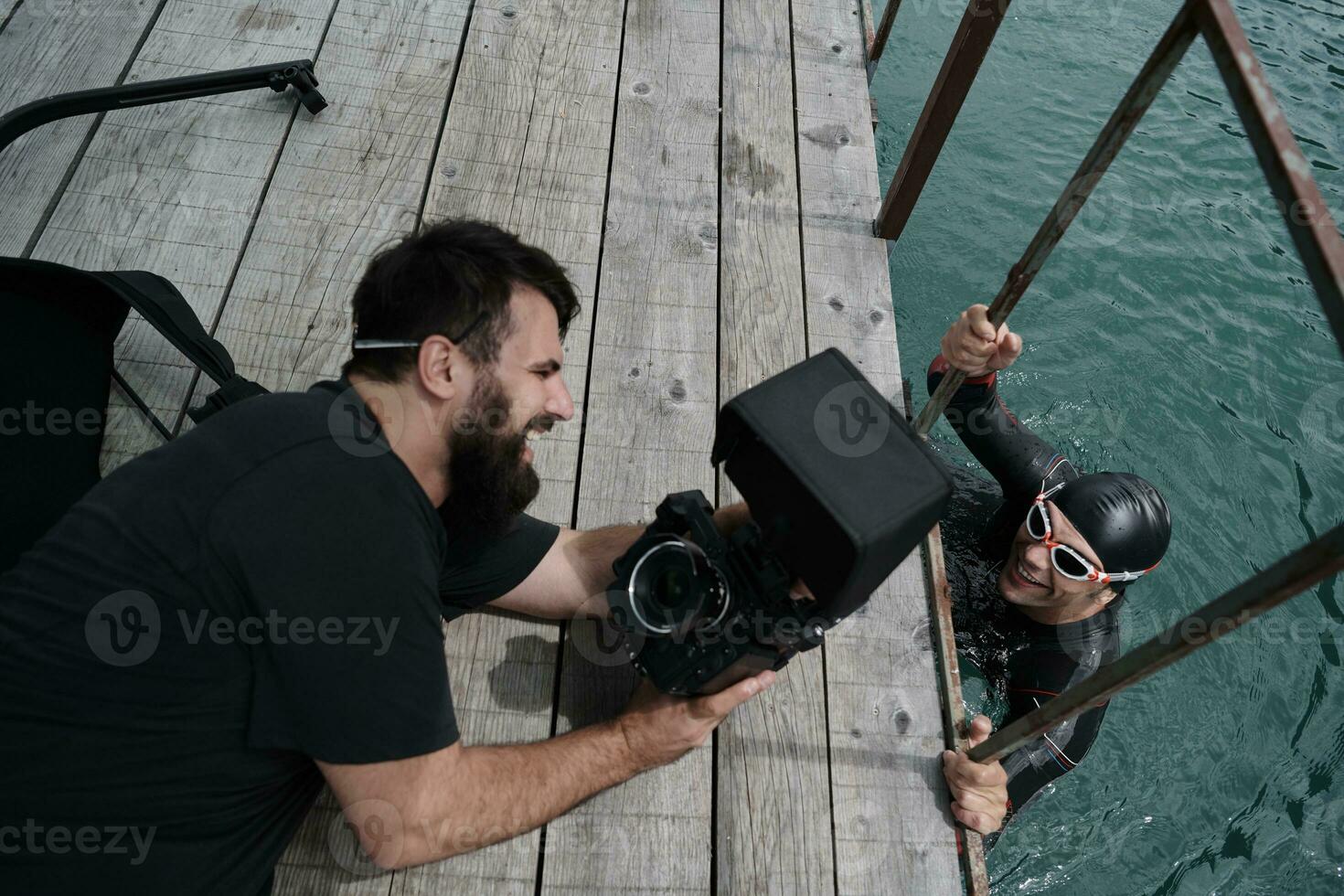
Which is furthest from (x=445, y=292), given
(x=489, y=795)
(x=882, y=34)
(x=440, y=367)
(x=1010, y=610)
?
(x=882, y=34)

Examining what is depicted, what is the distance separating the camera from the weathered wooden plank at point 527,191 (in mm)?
1798

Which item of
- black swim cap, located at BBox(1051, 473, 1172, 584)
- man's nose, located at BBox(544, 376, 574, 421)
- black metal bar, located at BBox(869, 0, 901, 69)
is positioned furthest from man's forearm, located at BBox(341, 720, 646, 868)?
black metal bar, located at BBox(869, 0, 901, 69)

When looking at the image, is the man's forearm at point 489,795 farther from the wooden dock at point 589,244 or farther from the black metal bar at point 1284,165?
the black metal bar at point 1284,165

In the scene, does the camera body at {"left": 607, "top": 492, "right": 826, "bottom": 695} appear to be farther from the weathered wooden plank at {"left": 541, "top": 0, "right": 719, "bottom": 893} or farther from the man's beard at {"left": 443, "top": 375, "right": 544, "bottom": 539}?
the weathered wooden plank at {"left": 541, "top": 0, "right": 719, "bottom": 893}

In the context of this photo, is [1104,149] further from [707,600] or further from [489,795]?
[489,795]

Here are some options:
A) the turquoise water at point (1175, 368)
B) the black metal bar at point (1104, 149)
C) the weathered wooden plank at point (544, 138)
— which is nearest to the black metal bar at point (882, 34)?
the weathered wooden plank at point (544, 138)

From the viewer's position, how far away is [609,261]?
2543mm

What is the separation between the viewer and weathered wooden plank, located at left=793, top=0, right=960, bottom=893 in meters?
1.75

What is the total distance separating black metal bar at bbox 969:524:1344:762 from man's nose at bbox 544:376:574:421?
0.96 m

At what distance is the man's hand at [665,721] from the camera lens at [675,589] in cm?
23

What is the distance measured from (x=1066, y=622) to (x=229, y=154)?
2.72 m

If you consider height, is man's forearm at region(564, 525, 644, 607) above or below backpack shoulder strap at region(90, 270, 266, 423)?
below

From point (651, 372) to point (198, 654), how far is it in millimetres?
1295

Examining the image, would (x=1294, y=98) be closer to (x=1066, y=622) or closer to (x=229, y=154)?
(x=1066, y=622)
